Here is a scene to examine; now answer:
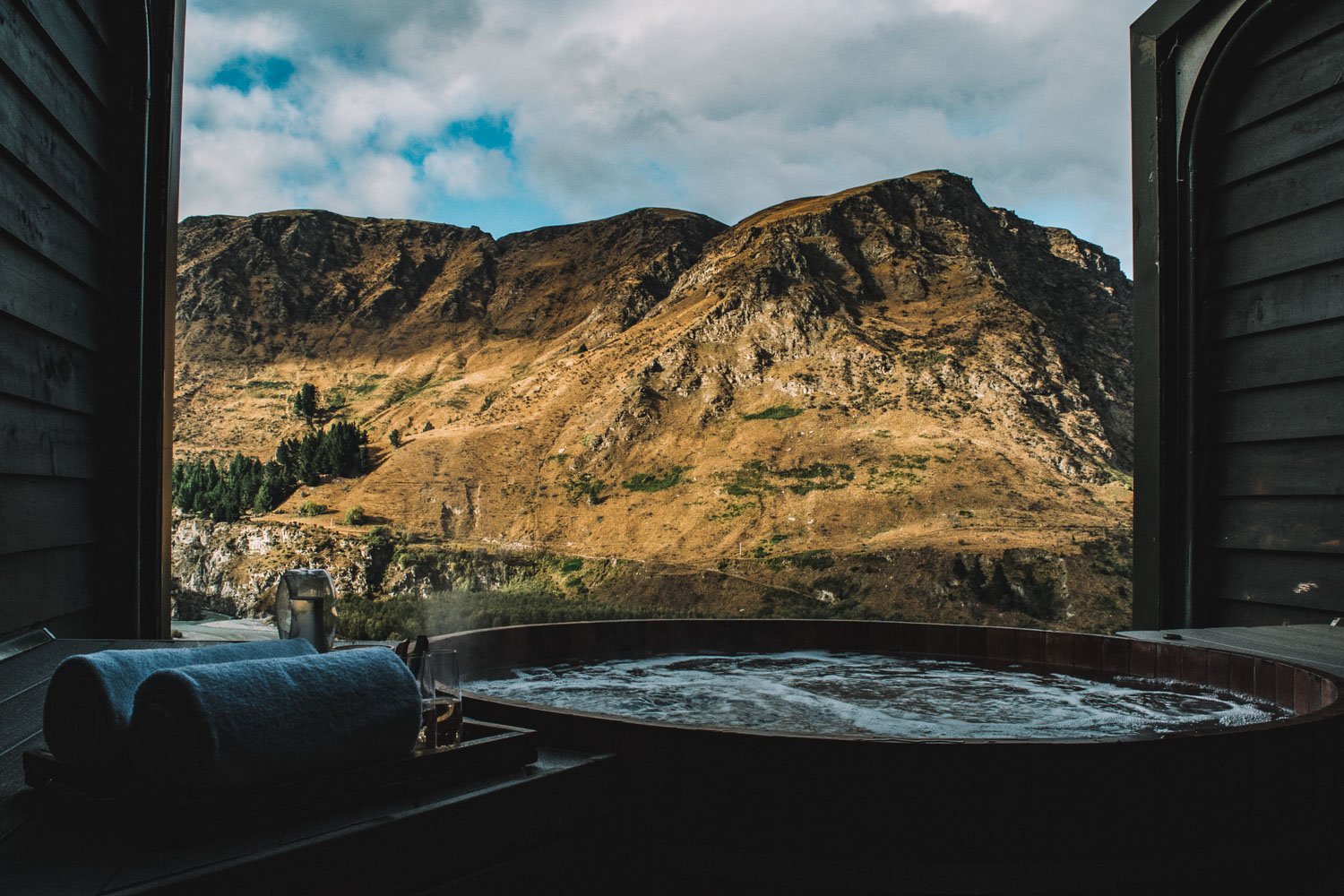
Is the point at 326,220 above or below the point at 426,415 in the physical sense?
above

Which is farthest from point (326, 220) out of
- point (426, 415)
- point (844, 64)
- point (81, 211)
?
point (81, 211)

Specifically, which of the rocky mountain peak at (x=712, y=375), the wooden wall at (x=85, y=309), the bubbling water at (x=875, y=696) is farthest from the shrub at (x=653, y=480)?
the wooden wall at (x=85, y=309)

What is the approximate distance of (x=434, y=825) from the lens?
2.98 feet

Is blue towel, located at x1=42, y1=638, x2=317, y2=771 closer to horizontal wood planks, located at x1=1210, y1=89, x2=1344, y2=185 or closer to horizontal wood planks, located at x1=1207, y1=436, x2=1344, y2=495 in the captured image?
horizontal wood planks, located at x1=1207, y1=436, x2=1344, y2=495

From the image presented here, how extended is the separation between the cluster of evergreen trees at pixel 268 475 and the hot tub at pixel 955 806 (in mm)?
25858

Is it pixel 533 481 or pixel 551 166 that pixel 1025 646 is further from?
pixel 551 166

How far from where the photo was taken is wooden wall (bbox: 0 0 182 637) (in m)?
1.94

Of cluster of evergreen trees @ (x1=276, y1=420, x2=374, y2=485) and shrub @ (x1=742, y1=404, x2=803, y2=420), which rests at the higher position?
shrub @ (x1=742, y1=404, x2=803, y2=420)

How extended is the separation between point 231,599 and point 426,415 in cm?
1283

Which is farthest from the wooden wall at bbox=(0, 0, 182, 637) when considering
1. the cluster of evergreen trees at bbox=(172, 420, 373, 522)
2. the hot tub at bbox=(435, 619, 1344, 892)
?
the cluster of evergreen trees at bbox=(172, 420, 373, 522)

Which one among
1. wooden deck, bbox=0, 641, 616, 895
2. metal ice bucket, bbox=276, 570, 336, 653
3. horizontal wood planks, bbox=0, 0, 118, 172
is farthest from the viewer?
horizontal wood planks, bbox=0, 0, 118, 172

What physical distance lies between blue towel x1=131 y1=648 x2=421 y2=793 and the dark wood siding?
2907 millimetres

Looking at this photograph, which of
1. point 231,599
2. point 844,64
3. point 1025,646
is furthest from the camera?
point 844,64

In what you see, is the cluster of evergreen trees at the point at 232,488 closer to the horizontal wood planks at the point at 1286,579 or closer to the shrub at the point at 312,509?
the shrub at the point at 312,509
